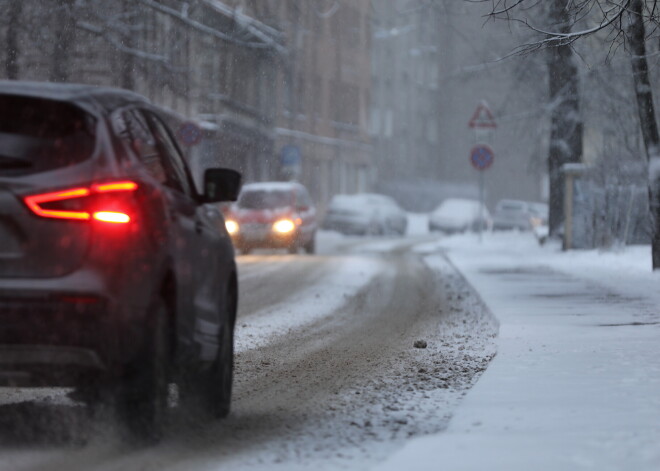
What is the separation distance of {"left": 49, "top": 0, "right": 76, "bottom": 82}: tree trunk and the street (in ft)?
26.5

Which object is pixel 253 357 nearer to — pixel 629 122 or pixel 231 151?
pixel 629 122

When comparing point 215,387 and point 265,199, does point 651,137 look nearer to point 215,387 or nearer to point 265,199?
point 215,387

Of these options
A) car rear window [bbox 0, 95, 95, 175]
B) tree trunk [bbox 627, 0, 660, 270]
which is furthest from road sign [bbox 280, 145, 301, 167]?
car rear window [bbox 0, 95, 95, 175]

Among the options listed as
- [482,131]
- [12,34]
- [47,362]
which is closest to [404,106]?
[482,131]

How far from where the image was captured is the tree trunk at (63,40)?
2295cm

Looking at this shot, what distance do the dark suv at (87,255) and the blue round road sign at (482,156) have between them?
2504 cm

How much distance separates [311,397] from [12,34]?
1540 centimetres

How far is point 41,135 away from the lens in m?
5.82

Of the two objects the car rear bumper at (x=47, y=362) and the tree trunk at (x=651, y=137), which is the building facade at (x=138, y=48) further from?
the car rear bumper at (x=47, y=362)

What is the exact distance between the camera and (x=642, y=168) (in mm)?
25203

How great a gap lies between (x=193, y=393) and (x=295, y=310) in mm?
8030

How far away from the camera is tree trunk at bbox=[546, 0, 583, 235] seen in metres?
27.8

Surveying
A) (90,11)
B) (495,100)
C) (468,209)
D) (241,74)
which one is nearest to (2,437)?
(90,11)

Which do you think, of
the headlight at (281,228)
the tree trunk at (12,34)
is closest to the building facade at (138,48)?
the tree trunk at (12,34)
